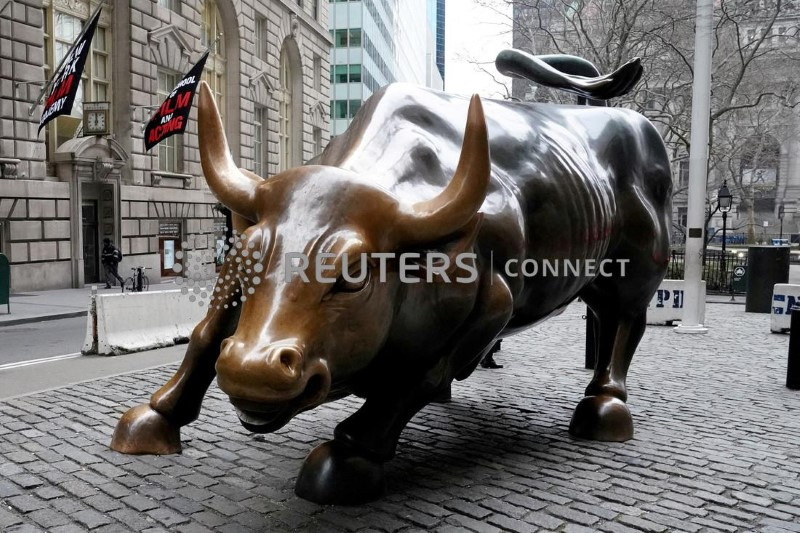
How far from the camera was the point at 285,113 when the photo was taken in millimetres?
34125

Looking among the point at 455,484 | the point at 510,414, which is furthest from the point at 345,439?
the point at 510,414

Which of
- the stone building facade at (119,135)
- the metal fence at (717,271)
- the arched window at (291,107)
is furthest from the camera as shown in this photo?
the arched window at (291,107)

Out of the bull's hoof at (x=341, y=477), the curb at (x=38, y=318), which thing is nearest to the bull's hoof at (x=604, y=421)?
the bull's hoof at (x=341, y=477)

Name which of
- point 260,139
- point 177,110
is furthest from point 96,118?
point 260,139

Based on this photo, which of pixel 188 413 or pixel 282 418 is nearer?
pixel 282 418

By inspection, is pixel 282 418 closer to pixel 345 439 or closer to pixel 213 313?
pixel 345 439

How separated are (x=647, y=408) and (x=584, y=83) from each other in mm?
2786

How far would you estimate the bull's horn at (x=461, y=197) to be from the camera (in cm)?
298

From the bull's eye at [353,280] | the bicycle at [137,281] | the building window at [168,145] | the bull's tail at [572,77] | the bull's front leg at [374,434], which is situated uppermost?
the building window at [168,145]

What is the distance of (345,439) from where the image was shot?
3521mm

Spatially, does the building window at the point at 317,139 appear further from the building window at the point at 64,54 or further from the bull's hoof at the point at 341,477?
the bull's hoof at the point at 341,477

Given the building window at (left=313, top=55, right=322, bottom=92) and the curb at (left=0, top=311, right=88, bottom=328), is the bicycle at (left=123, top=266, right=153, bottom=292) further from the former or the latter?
the building window at (left=313, top=55, right=322, bottom=92)

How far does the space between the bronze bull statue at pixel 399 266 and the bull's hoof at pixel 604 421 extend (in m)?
0.01

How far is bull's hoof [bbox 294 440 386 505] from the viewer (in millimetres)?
3521
